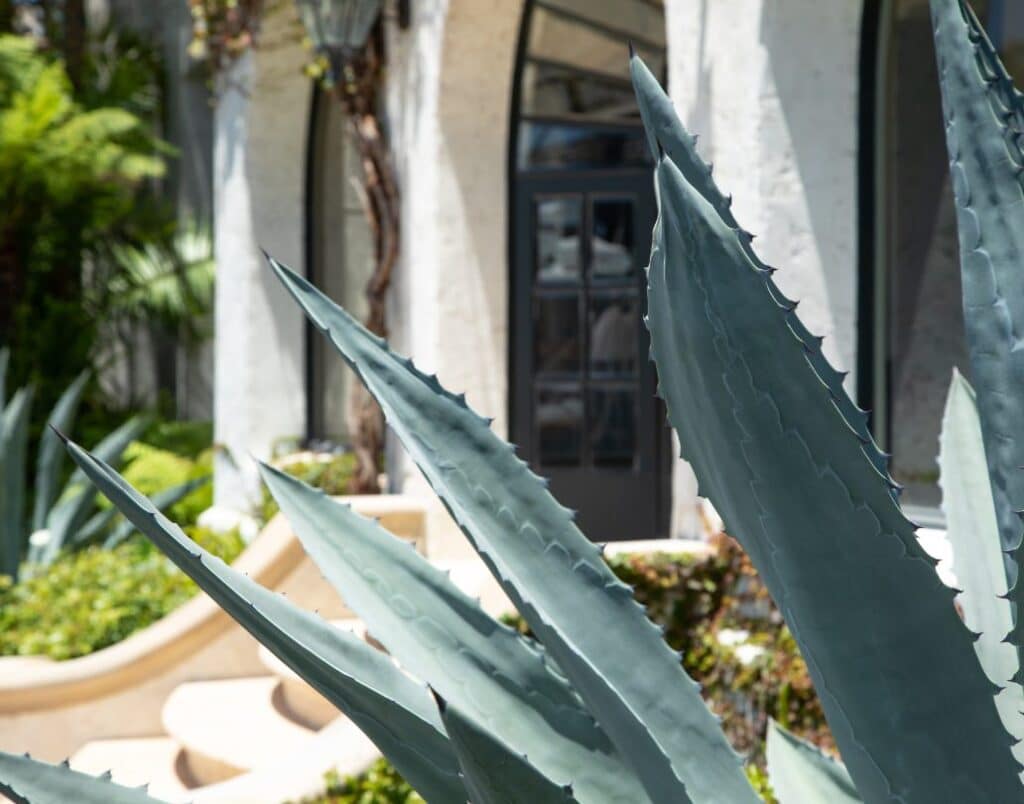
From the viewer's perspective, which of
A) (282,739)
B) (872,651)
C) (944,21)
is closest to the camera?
(872,651)

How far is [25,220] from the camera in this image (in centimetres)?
1059

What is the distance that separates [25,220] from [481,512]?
10267 mm

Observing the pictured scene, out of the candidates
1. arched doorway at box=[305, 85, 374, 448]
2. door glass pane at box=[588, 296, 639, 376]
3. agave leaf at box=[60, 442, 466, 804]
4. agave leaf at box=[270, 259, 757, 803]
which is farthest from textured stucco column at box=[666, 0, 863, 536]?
arched doorway at box=[305, 85, 374, 448]

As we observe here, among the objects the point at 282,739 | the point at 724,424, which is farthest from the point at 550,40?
the point at 724,424

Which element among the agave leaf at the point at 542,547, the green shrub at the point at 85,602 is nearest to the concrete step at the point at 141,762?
the green shrub at the point at 85,602

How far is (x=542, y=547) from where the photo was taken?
1309 mm

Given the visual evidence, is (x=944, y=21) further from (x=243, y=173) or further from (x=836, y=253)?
(x=243, y=173)

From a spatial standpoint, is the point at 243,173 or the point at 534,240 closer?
the point at 534,240

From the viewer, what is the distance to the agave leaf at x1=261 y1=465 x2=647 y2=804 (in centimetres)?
132

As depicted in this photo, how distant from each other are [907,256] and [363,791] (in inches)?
96.1

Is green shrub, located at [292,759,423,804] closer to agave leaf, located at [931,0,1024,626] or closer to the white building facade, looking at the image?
the white building facade

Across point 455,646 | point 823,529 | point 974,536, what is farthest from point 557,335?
point 823,529

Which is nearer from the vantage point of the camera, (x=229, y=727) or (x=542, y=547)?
(x=542, y=547)

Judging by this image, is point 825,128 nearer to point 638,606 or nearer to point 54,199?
point 638,606
